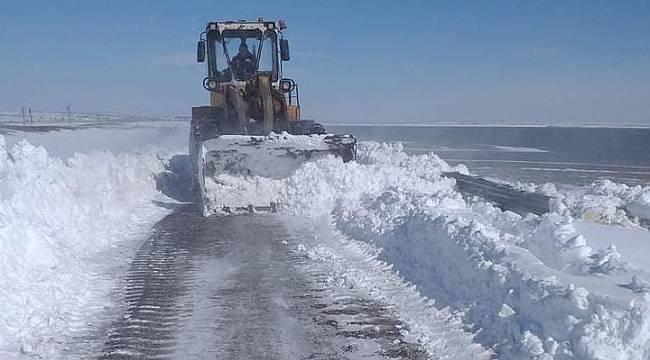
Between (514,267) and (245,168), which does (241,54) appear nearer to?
(245,168)

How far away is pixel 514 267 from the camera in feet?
18.7

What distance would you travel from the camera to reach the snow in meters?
5.48

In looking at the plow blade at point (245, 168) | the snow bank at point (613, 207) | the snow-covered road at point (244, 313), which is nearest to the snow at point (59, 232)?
the snow-covered road at point (244, 313)

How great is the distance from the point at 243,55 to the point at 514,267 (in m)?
10.4

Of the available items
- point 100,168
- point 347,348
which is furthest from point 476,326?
point 100,168

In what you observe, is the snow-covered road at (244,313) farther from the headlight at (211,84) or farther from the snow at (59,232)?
the headlight at (211,84)

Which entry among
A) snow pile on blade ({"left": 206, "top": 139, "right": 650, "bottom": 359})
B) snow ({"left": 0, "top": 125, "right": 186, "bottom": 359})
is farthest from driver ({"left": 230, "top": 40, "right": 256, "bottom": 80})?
snow pile on blade ({"left": 206, "top": 139, "right": 650, "bottom": 359})

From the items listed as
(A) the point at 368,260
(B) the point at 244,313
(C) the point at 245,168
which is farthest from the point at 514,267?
(C) the point at 245,168

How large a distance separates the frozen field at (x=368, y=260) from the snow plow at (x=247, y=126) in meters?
0.18

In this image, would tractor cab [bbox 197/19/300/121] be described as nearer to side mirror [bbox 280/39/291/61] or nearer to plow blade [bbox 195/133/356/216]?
side mirror [bbox 280/39/291/61]

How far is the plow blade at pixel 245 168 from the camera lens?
1177 cm

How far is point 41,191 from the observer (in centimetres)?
933

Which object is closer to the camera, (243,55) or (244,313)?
(244,313)

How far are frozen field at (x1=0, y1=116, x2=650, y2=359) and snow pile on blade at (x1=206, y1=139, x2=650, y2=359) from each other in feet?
0.05
